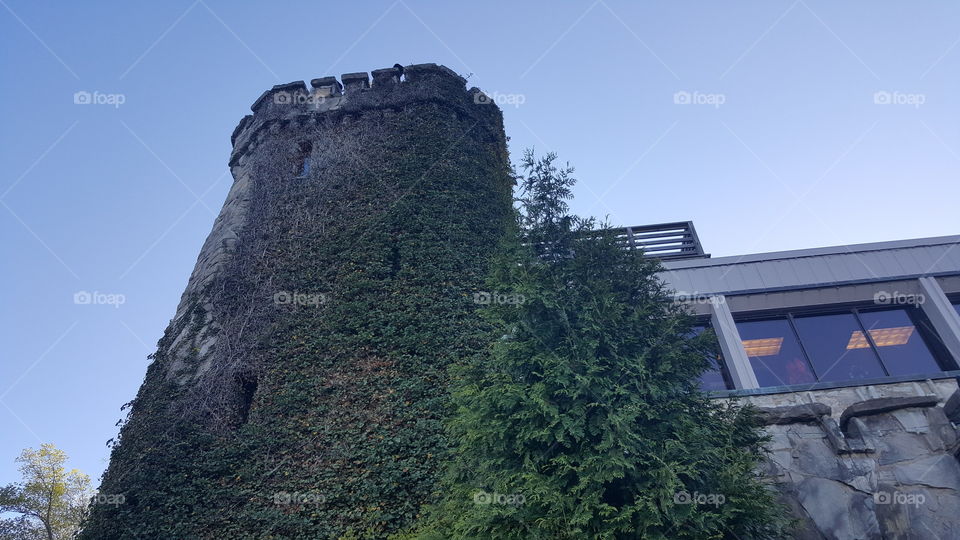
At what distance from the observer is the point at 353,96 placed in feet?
45.9

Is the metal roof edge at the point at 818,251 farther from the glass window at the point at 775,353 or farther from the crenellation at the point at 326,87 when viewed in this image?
the crenellation at the point at 326,87

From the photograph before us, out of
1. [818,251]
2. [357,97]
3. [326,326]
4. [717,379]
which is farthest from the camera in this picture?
[357,97]

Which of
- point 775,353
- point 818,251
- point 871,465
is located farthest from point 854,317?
point 871,465

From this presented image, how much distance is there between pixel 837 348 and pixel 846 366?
0.41 metres

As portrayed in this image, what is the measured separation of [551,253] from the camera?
737 cm

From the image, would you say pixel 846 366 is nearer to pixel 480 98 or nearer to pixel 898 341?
pixel 898 341

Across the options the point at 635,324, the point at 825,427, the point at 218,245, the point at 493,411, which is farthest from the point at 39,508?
the point at 825,427

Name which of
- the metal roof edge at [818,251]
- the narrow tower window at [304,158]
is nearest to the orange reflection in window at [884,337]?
the metal roof edge at [818,251]

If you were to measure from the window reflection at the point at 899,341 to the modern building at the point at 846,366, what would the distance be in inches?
0.9

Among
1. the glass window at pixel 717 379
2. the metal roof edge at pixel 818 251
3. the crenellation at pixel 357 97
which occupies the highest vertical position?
the crenellation at pixel 357 97

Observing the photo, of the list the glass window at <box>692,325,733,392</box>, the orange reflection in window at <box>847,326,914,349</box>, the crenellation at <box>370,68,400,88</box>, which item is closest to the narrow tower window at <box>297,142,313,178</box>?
the crenellation at <box>370,68,400,88</box>

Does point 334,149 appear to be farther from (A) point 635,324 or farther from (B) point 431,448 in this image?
(A) point 635,324

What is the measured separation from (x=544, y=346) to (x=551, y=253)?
157 cm

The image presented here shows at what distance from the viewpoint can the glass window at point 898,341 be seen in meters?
9.62
